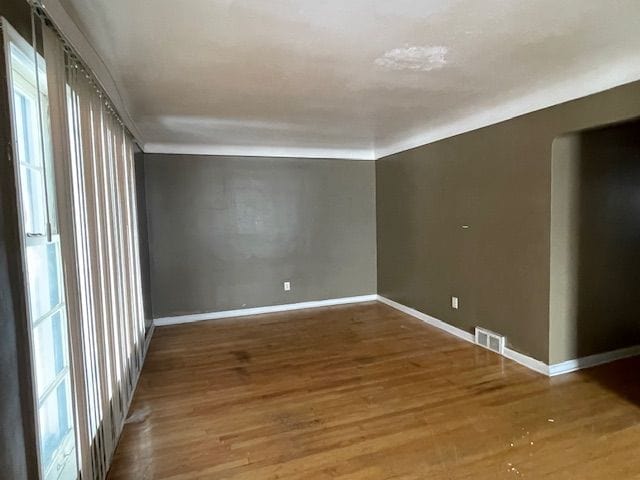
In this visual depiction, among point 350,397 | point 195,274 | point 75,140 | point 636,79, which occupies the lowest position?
point 350,397

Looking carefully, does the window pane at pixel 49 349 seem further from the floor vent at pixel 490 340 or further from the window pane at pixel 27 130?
the floor vent at pixel 490 340

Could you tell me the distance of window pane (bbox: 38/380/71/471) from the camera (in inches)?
64.9

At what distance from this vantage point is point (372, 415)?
2.51 meters

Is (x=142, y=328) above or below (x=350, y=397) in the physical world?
above

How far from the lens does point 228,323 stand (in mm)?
4715

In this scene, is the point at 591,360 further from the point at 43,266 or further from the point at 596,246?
the point at 43,266

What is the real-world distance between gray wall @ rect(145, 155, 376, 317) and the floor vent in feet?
7.14

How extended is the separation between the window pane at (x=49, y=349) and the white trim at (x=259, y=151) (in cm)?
314

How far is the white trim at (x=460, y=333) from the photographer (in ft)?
10.3

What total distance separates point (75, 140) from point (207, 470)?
1.81m

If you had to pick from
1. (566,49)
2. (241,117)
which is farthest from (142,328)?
(566,49)

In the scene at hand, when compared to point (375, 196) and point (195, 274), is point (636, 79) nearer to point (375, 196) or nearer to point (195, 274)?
point (375, 196)

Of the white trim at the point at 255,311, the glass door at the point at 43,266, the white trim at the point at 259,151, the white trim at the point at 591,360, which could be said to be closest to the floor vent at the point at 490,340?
the white trim at the point at 591,360

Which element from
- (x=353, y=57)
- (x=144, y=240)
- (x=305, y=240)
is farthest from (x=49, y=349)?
(x=305, y=240)
